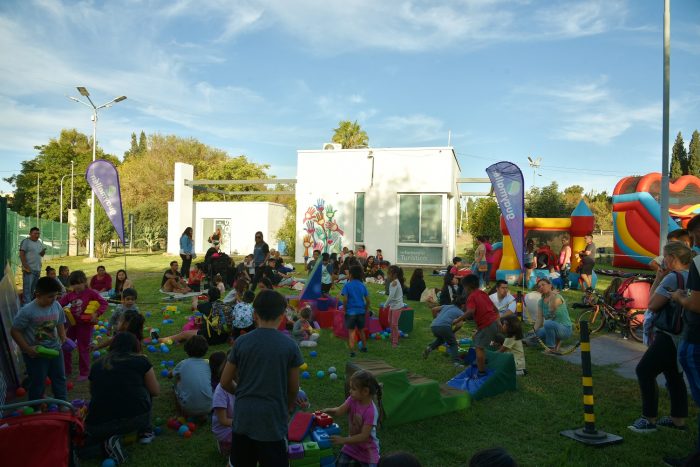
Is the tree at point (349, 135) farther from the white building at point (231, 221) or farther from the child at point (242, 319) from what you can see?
the child at point (242, 319)

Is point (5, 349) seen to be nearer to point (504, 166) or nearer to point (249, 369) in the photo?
point (249, 369)

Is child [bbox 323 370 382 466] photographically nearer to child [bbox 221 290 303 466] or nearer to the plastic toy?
child [bbox 221 290 303 466]

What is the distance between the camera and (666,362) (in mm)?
4848

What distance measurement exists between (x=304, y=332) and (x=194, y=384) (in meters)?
3.84

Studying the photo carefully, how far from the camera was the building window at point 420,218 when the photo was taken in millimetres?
23684

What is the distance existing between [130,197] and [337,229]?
115 ft

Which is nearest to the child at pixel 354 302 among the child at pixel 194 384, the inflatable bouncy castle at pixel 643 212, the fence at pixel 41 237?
the child at pixel 194 384

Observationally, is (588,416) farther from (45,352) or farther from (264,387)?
(45,352)

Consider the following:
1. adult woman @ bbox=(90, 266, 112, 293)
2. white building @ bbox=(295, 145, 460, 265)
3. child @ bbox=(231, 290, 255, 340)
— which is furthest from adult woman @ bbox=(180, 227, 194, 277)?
white building @ bbox=(295, 145, 460, 265)

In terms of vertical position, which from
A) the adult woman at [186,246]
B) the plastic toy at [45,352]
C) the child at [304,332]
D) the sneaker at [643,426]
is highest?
the adult woman at [186,246]

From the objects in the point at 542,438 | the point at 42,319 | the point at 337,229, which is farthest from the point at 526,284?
the point at 42,319

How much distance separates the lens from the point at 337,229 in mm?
25172

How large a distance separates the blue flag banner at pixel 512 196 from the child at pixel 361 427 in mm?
7203

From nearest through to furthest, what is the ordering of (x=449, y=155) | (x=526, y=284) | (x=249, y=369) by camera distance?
(x=249, y=369)
(x=526, y=284)
(x=449, y=155)
